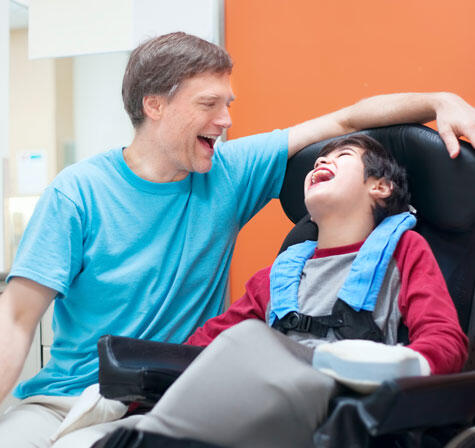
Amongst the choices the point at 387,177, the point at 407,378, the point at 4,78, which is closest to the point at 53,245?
the point at 387,177

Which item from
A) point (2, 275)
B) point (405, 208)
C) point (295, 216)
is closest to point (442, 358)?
point (405, 208)

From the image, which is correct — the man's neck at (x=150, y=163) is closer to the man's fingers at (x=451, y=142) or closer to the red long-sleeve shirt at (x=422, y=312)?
the red long-sleeve shirt at (x=422, y=312)

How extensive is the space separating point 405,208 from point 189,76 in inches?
23.2

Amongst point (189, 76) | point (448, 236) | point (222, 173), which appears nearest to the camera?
point (448, 236)

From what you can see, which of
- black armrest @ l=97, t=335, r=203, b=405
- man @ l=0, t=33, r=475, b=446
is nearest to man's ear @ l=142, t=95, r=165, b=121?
man @ l=0, t=33, r=475, b=446

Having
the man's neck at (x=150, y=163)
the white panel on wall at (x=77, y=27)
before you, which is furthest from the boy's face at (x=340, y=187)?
the white panel on wall at (x=77, y=27)

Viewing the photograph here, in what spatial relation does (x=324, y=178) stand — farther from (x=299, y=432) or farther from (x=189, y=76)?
(x=299, y=432)

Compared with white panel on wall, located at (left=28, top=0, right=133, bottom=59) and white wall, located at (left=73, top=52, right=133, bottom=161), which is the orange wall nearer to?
white panel on wall, located at (left=28, top=0, right=133, bottom=59)

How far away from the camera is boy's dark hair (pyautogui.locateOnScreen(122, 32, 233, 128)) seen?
143 cm

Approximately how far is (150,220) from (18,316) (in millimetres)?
364

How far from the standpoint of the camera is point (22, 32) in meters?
3.04

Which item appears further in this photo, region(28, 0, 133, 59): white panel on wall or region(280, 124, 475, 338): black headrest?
region(28, 0, 133, 59): white panel on wall

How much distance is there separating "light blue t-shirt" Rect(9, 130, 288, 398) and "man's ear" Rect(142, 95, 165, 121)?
13 centimetres

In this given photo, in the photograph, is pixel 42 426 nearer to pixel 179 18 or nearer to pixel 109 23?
pixel 179 18
